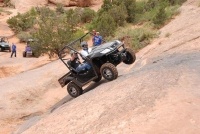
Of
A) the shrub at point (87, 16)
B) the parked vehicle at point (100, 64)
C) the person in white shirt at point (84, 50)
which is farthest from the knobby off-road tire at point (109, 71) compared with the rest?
the shrub at point (87, 16)

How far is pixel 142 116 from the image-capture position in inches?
253

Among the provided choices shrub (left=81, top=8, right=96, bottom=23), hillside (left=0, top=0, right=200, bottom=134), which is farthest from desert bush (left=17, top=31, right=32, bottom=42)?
hillside (left=0, top=0, right=200, bottom=134)

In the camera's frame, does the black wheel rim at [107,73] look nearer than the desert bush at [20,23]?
Yes

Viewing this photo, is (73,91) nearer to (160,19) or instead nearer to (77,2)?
(160,19)

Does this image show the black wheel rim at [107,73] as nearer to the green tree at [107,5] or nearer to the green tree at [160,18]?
the green tree at [160,18]

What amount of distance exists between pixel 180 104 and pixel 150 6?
22646 millimetres

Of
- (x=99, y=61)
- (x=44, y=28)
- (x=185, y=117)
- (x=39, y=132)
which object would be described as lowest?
(x=39, y=132)

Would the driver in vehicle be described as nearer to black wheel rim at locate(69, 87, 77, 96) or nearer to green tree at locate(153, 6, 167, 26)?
black wheel rim at locate(69, 87, 77, 96)

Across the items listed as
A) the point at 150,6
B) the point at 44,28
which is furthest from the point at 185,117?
the point at 150,6

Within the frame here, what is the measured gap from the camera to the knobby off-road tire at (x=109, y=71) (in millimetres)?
9988

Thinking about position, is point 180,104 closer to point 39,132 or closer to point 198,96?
point 198,96

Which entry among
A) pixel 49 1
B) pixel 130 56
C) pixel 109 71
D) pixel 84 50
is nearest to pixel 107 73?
pixel 109 71

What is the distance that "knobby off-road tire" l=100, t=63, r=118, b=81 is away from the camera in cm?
999

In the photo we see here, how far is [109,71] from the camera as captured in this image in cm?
1009
